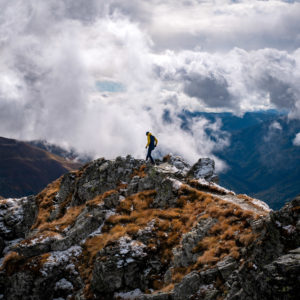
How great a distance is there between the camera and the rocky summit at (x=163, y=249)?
1570 centimetres

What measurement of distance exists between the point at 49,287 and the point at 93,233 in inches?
269

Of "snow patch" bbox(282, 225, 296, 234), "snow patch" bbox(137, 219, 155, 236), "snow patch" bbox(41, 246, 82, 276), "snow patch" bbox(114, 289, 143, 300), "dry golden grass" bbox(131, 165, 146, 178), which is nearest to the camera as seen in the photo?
"snow patch" bbox(282, 225, 296, 234)

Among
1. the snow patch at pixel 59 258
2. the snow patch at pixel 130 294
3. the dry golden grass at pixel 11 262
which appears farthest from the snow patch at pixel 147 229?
the dry golden grass at pixel 11 262

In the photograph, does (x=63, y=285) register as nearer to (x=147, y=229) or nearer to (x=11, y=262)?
(x=11, y=262)

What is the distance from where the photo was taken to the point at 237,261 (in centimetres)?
1795

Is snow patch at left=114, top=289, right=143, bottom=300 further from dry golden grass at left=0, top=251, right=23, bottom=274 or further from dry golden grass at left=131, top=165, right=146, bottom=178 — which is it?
dry golden grass at left=131, top=165, right=146, bottom=178

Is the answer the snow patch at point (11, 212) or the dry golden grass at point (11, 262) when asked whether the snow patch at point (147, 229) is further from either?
the snow patch at point (11, 212)

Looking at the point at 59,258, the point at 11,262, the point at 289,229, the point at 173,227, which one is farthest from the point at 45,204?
the point at 289,229

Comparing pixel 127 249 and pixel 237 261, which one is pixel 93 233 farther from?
pixel 237 261

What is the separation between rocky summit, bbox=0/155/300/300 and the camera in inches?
618

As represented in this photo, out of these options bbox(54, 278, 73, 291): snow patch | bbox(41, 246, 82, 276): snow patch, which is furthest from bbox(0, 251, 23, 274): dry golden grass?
bbox(54, 278, 73, 291): snow patch

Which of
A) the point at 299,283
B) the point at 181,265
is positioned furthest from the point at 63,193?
the point at 299,283

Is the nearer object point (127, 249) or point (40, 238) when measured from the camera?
point (127, 249)

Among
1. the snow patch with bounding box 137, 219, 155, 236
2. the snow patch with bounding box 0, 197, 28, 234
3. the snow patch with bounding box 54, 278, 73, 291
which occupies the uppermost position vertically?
the snow patch with bounding box 0, 197, 28, 234
